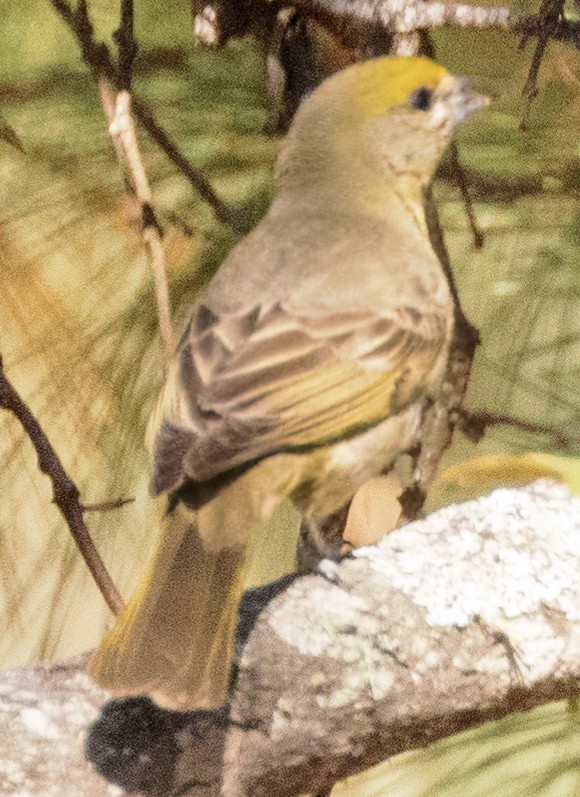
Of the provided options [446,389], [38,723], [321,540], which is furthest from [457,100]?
[38,723]

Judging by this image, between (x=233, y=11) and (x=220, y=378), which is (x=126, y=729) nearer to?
(x=220, y=378)

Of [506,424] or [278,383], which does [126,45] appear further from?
[506,424]

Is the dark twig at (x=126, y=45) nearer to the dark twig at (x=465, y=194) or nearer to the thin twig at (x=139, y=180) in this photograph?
the thin twig at (x=139, y=180)

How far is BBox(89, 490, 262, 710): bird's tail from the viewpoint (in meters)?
0.57

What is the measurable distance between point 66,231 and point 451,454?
373 mm

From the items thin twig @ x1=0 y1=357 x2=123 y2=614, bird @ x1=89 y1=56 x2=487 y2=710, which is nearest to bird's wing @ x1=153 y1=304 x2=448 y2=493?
bird @ x1=89 y1=56 x2=487 y2=710

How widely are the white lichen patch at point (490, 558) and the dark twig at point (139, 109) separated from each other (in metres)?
0.29

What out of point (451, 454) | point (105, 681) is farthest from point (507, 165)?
point (105, 681)

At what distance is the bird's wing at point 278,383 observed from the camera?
61cm

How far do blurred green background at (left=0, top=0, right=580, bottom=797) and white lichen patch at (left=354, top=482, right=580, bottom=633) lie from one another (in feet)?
0.32

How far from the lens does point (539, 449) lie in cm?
93

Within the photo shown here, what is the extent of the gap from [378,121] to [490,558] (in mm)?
335

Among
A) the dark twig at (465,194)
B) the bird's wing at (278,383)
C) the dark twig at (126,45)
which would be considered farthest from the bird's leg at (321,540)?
the dark twig at (126,45)

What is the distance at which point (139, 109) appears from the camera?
0.79 m
